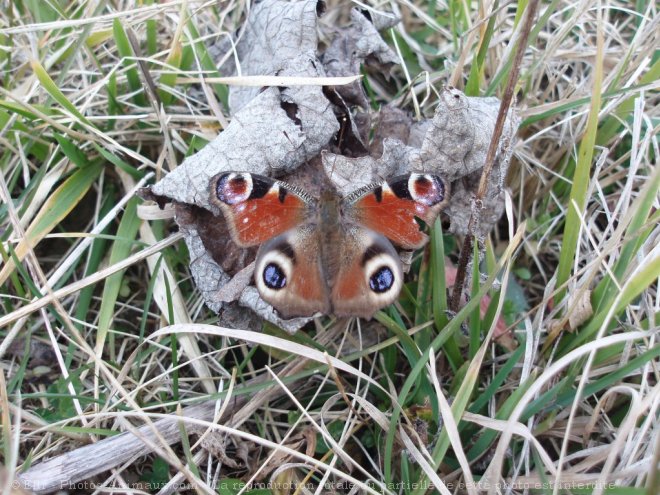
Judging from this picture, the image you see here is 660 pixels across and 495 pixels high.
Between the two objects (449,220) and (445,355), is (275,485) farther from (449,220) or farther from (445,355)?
(449,220)

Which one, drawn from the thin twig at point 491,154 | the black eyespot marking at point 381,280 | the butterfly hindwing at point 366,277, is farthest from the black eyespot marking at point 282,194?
the thin twig at point 491,154

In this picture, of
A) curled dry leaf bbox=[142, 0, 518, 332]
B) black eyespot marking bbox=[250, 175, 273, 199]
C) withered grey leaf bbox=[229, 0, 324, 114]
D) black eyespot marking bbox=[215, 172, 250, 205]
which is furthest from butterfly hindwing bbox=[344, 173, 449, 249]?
withered grey leaf bbox=[229, 0, 324, 114]

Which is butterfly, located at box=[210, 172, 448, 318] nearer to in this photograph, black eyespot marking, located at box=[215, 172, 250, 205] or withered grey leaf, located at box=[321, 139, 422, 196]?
black eyespot marking, located at box=[215, 172, 250, 205]

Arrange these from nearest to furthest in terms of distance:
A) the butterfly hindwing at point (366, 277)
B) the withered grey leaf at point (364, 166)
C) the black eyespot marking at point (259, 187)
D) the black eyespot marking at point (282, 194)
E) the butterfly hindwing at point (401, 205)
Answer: the butterfly hindwing at point (366, 277)
the butterfly hindwing at point (401, 205)
the black eyespot marking at point (259, 187)
the black eyespot marking at point (282, 194)
the withered grey leaf at point (364, 166)

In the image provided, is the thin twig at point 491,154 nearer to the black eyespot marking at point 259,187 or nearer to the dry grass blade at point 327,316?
the dry grass blade at point 327,316

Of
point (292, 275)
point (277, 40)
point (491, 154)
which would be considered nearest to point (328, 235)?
point (292, 275)

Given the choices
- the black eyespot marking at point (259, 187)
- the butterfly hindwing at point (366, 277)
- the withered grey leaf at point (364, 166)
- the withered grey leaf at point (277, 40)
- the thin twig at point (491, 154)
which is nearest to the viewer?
the thin twig at point (491, 154)

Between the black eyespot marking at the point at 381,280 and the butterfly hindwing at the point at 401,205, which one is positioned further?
the butterfly hindwing at the point at 401,205

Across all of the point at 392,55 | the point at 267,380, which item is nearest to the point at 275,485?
the point at 267,380
